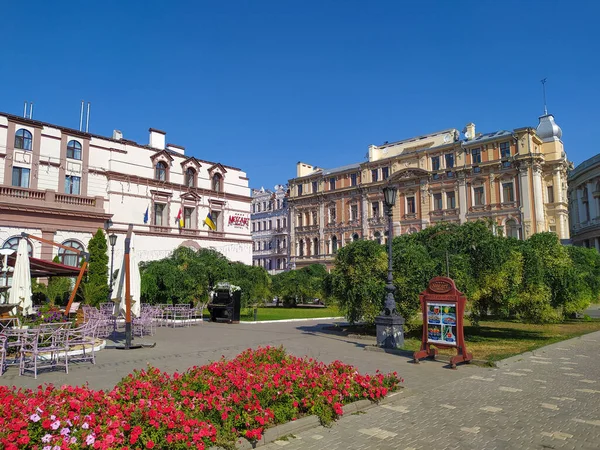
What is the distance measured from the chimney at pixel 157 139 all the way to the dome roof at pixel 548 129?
4042 cm

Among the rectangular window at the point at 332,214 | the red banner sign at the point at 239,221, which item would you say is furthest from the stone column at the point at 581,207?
the red banner sign at the point at 239,221

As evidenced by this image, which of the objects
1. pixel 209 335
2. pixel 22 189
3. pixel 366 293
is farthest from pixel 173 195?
pixel 366 293

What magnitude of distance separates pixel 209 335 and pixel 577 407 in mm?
12751

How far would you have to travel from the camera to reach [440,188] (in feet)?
171

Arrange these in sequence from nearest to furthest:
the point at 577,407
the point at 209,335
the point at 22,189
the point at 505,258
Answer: the point at 577,407, the point at 505,258, the point at 209,335, the point at 22,189

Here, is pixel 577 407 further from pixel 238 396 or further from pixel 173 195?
pixel 173 195

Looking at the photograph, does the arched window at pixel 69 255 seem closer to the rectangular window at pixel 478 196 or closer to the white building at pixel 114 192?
the white building at pixel 114 192

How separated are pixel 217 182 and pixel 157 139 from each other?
6.27 m

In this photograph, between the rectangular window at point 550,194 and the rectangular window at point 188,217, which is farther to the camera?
the rectangular window at point 550,194

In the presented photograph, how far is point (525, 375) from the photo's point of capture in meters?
9.72

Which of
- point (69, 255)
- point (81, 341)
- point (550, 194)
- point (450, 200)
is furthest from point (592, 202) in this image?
point (81, 341)

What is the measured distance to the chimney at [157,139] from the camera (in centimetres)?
3822

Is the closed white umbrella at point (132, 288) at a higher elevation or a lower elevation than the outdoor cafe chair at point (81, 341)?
higher

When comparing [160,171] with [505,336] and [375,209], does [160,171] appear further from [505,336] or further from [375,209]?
[375,209]
